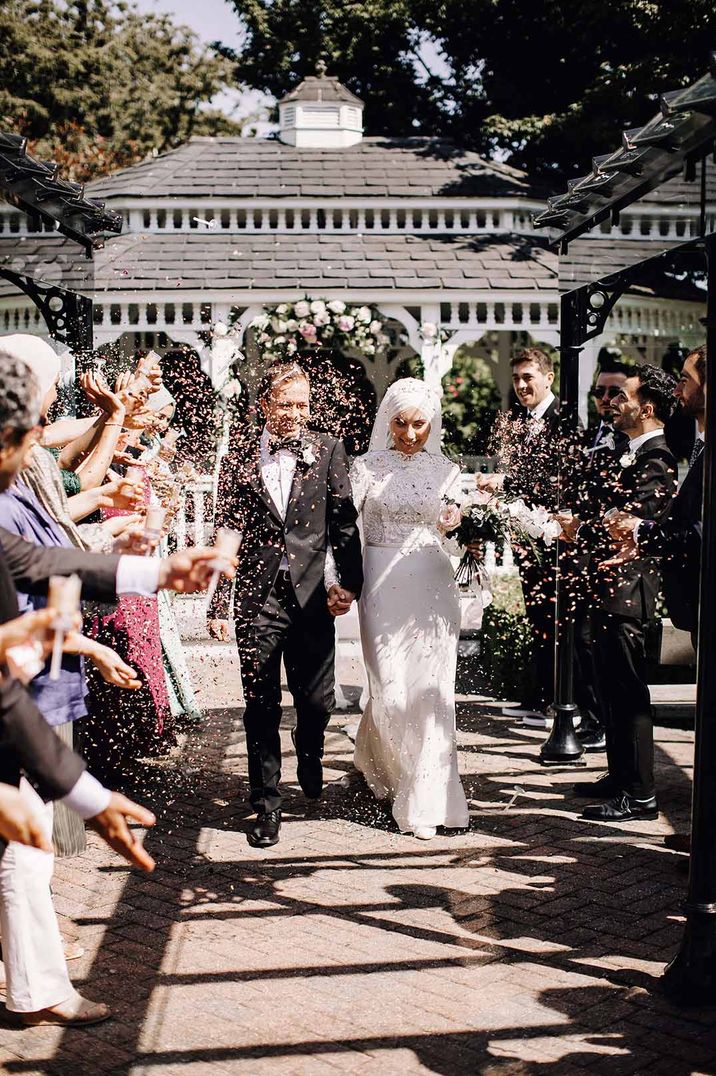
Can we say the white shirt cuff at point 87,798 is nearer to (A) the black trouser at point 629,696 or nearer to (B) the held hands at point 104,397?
(B) the held hands at point 104,397

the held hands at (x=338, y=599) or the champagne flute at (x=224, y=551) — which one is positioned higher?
the champagne flute at (x=224, y=551)

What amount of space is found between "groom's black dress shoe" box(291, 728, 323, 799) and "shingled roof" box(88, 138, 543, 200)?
12.7 metres

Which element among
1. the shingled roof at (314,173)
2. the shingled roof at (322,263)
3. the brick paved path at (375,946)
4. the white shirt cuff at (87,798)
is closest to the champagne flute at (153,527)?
the white shirt cuff at (87,798)

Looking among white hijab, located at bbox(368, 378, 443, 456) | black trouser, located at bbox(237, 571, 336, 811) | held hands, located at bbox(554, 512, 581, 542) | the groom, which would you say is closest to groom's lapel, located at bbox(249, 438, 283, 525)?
the groom

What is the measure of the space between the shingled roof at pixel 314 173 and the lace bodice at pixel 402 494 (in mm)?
12091

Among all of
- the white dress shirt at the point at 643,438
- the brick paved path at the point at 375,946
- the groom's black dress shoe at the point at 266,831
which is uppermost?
the white dress shirt at the point at 643,438

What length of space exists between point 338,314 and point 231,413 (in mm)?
3520

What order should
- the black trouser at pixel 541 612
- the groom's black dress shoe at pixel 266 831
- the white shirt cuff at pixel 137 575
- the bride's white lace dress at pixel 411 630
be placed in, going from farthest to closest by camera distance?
the black trouser at pixel 541 612, the bride's white lace dress at pixel 411 630, the groom's black dress shoe at pixel 266 831, the white shirt cuff at pixel 137 575

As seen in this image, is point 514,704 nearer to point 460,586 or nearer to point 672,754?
point 672,754

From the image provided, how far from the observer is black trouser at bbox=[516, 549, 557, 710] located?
25.4 ft

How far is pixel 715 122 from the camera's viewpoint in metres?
4.14

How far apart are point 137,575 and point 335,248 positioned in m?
14.3

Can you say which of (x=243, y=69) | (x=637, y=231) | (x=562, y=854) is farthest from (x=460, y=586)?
(x=243, y=69)

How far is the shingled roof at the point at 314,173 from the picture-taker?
57.2 ft
